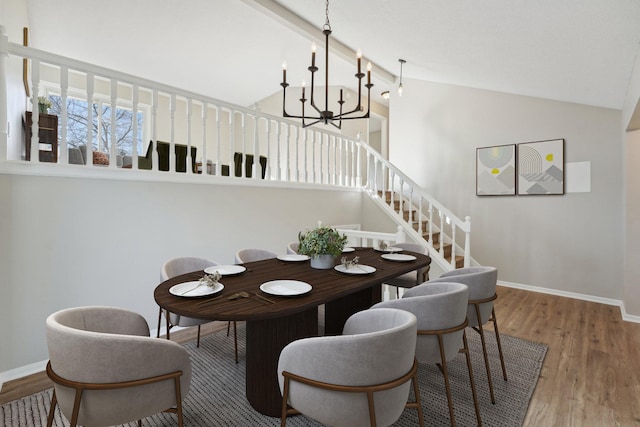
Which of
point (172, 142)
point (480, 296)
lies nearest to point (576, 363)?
point (480, 296)

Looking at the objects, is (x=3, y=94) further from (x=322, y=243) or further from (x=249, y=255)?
(x=322, y=243)

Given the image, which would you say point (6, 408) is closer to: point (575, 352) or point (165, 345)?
point (165, 345)

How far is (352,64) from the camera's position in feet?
18.4

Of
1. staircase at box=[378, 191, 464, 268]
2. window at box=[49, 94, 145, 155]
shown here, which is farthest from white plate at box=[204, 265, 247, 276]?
window at box=[49, 94, 145, 155]

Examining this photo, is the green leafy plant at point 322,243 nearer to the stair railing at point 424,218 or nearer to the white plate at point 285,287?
the white plate at point 285,287

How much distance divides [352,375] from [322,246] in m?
1.06

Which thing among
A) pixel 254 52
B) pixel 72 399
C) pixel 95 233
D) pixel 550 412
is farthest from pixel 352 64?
pixel 72 399

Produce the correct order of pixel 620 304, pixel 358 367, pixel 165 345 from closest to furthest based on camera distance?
pixel 358 367
pixel 165 345
pixel 620 304

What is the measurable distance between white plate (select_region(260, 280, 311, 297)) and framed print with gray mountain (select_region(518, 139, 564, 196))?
4.14 m

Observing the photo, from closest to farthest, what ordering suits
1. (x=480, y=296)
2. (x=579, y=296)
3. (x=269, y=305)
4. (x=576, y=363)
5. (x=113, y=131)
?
(x=269, y=305)
(x=480, y=296)
(x=576, y=363)
(x=113, y=131)
(x=579, y=296)

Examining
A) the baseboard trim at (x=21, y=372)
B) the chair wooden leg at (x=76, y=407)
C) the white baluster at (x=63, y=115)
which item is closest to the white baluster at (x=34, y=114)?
the white baluster at (x=63, y=115)

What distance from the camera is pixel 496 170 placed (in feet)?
15.4

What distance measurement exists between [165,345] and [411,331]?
914 millimetres

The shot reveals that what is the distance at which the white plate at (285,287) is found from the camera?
1523 millimetres
